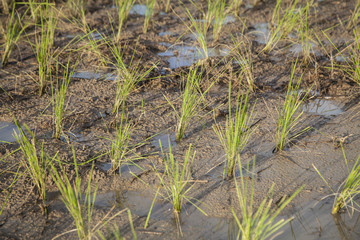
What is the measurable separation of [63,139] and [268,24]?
11.2 ft

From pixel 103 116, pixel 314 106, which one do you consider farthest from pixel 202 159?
pixel 314 106

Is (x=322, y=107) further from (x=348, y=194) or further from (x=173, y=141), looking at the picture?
(x=348, y=194)

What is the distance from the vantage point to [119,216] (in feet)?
7.64

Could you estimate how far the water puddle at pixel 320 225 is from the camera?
2.19 m

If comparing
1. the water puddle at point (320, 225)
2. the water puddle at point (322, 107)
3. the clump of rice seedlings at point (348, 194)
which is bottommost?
the water puddle at point (322, 107)

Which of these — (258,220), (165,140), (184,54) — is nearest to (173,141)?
(165,140)

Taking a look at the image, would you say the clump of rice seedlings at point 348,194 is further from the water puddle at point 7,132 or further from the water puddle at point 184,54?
the water puddle at point 184,54

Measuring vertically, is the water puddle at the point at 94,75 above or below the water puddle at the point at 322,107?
below

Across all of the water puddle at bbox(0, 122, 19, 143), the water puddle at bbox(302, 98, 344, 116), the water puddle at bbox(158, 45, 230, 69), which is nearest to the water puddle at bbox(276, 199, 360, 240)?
the water puddle at bbox(302, 98, 344, 116)

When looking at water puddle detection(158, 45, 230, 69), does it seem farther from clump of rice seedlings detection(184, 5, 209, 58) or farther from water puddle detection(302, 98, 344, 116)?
water puddle detection(302, 98, 344, 116)

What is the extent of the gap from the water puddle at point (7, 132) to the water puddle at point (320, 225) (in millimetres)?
1974

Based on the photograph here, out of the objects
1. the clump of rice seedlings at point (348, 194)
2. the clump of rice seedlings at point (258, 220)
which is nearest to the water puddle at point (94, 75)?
the clump of rice seedlings at point (258, 220)

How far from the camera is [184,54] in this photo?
4566mm

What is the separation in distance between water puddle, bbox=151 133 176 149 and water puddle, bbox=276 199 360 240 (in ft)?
3.42
